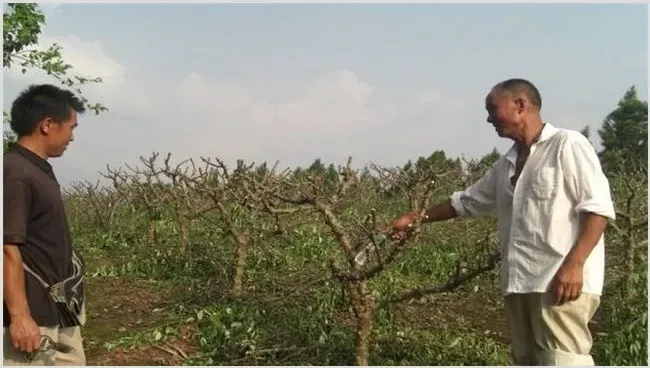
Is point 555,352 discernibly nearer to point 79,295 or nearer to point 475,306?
point 79,295

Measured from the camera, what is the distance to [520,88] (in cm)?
290

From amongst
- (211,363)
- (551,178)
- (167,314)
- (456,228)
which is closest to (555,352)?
(551,178)

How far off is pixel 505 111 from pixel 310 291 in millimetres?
3246

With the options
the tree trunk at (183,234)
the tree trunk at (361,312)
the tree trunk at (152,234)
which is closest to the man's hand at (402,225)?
the tree trunk at (361,312)

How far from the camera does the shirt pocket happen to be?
9.14 feet

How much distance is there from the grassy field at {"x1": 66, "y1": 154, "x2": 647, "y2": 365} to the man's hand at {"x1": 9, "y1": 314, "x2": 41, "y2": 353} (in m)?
1.59

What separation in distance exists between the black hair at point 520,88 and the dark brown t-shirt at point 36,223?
192 centimetres

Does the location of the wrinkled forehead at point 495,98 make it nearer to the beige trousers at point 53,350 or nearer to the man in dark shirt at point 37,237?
the man in dark shirt at point 37,237

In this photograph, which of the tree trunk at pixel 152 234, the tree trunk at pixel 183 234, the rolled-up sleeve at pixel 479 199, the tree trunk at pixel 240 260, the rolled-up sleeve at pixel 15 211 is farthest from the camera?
the tree trunk at pixel 152 234

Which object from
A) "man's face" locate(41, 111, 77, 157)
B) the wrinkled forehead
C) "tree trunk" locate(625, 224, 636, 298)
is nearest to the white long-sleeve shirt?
the wrinkled forehead

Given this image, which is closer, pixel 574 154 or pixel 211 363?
pixel 574 154

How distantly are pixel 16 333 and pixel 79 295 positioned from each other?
0.42m

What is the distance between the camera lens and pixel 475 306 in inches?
248

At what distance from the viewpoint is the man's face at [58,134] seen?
267cm
